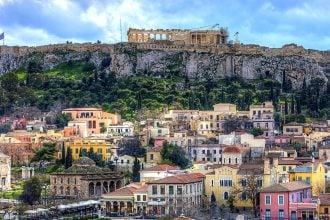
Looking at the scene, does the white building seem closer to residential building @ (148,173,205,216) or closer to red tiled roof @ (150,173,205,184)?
red tiled roof @ (150,173,205,184)

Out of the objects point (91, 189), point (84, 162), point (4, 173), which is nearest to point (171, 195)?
point (91, 189)

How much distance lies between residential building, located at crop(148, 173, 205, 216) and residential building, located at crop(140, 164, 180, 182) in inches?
185

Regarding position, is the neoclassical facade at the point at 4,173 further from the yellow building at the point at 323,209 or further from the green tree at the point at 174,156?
the yellow building at the point at 323,209

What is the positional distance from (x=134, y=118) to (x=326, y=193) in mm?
40342

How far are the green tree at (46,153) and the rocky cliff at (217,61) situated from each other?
3091cm

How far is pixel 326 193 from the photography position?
7188cm

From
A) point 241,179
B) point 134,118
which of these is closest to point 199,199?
point 241,179

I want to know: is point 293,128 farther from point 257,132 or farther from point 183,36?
point 183,36

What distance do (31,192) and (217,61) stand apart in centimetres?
5325

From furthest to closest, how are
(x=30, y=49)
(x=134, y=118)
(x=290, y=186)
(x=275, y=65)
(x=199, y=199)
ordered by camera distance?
(x=30, y=49)
(x=275, y=65)
(x=134, y=118)
(x=199, y=199)
(x=290, y=186)

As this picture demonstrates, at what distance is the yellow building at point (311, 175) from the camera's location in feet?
244

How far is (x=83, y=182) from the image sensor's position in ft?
273

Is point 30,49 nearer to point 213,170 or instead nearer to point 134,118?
point 134,118

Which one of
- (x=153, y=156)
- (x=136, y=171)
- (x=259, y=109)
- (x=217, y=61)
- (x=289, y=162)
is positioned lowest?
(x=136, y=171)
